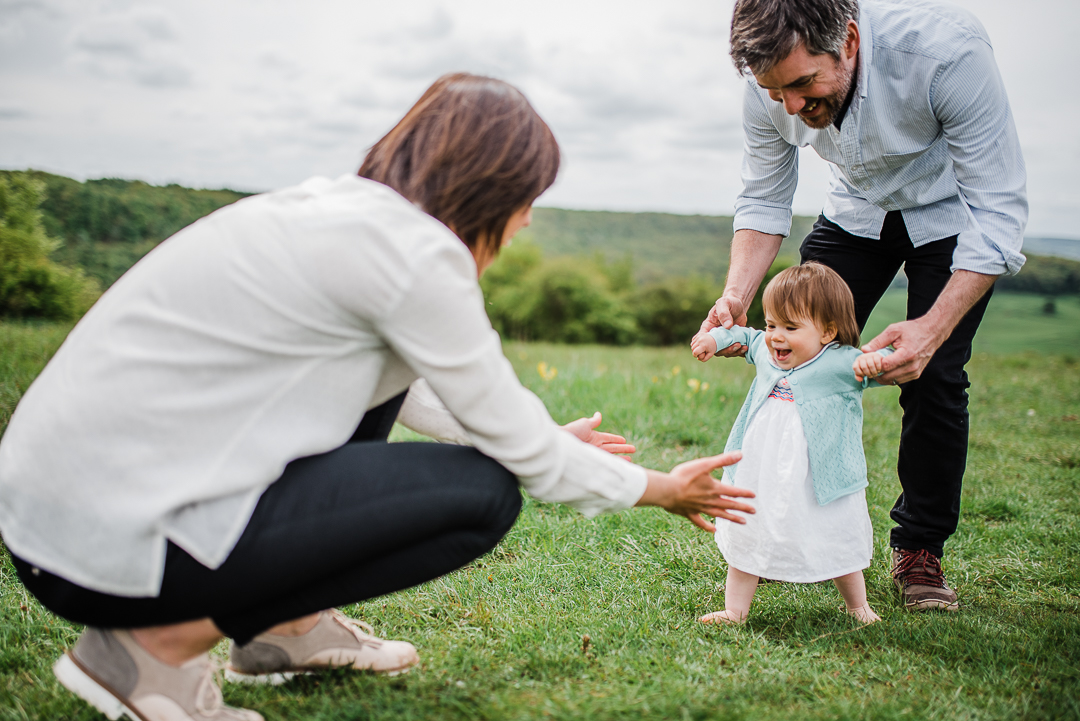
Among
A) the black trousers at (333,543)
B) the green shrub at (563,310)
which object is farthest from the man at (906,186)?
the green shrub at (563,310)

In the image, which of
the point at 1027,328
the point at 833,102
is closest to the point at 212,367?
the point at 833,102

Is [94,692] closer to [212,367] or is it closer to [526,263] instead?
[212,367]

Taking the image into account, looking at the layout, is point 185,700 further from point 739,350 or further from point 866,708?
point 739,350

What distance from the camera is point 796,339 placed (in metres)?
2.52

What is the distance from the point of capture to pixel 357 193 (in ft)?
5.10

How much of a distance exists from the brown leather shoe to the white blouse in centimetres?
209

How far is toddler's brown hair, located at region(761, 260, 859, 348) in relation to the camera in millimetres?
2510

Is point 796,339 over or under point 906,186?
under

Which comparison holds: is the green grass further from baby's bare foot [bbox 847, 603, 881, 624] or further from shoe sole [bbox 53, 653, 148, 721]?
shoe sole [bbox 53, 653, 148, 721]

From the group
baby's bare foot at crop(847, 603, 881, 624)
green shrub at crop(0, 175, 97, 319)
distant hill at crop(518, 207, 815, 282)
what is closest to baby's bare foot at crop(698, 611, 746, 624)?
baby's bare foot at crop(847, 603, 881, 624)

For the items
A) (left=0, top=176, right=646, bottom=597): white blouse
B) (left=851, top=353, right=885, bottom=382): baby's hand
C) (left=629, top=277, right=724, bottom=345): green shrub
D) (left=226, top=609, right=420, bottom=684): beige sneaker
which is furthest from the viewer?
(left=629, top=277, right=724, bottom=345): green shrub

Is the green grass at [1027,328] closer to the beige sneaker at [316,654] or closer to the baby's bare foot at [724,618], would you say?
the baby's bare foot at [724,618]

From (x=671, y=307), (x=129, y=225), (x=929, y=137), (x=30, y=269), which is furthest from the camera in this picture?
(x=671, y=307)

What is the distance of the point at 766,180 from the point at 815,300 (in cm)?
80
